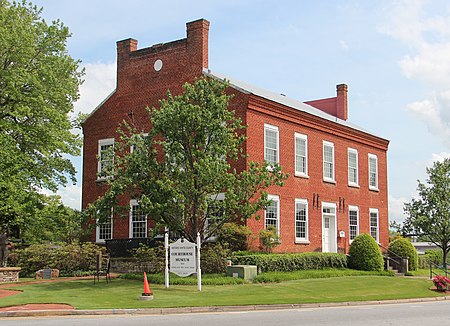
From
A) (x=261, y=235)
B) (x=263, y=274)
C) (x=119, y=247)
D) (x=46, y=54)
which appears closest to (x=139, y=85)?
(x=46, y=54)

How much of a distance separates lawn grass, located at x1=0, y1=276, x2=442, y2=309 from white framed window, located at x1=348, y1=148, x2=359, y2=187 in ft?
37.1

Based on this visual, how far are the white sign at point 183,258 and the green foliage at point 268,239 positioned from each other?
6.67m

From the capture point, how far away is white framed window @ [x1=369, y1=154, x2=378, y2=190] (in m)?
42.0

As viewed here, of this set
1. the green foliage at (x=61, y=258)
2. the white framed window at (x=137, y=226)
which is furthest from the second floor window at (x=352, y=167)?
the green foliage at (x=61, y=258)

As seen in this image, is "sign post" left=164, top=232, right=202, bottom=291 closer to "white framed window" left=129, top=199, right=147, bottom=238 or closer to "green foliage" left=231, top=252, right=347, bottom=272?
"green foliage" left=231, top=252, right=347, bottom=272

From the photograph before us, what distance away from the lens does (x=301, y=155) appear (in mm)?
34969

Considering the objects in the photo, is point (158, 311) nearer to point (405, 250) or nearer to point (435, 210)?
point (405, 250)

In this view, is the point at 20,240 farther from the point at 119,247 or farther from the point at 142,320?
the point at 142,320

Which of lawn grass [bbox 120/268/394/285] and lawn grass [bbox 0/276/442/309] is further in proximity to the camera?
lawn grass [bbox 120/268/394/285]

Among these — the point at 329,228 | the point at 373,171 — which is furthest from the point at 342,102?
the point at 329,228

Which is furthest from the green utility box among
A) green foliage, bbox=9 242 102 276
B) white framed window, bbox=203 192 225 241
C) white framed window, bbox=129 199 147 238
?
white framed window, bbox=129 199 147 238

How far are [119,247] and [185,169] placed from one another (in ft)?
25.1

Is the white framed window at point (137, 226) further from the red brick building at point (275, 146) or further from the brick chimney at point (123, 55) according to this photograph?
the brick chimney at point (123, 55)

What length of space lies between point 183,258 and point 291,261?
24.7 feet
